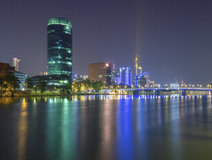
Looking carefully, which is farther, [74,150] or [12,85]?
[12,85]

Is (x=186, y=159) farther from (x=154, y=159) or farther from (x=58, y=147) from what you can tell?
(x=58, y=147)

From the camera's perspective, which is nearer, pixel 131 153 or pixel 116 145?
pixel 131 153

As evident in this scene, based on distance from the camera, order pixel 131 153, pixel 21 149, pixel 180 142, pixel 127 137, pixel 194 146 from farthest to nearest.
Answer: pixel 127 137
pixel 180 142
pixel 194 146
pixel 21 149
pixel 131 153

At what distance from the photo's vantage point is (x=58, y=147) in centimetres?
1234

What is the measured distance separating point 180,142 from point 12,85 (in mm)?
110685

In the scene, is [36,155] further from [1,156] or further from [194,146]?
[194,146]

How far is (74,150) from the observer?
11742 millimetres

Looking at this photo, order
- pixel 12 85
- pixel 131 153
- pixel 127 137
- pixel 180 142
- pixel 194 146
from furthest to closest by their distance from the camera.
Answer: pixel 12 85 < pixel 127 137 < pixel 180 142 < pixel 194 146 < pixel 131 153

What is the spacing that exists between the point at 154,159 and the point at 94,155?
149 inches

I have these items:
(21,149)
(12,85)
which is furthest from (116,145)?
(12,85)

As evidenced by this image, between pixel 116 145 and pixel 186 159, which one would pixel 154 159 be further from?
pixel 116 145

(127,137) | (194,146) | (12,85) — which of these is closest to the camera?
(194,146)

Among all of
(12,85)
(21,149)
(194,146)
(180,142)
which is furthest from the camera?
(12,85)

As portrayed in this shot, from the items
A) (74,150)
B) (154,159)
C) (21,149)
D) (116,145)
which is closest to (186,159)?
(154,159)
